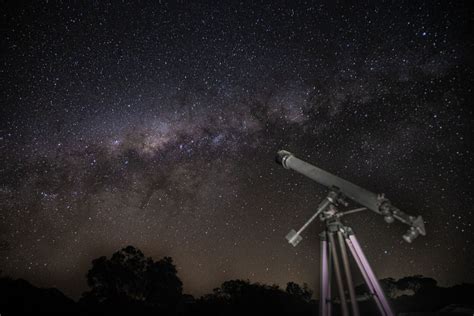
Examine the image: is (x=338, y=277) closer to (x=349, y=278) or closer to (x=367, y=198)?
(x=349, y=278)

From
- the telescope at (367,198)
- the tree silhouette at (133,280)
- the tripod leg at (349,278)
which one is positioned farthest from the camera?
the tree silhouette at (133,280)

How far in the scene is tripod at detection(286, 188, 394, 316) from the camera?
365 centimetres

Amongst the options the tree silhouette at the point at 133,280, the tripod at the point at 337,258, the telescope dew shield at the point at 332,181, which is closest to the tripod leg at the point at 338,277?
the tripod at the point at 337,258

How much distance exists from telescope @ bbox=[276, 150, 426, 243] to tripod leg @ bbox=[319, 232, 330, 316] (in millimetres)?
655

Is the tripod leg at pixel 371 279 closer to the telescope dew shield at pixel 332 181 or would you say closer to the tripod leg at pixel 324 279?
the tripod leg at pixel 324 279

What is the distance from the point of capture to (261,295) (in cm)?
3303

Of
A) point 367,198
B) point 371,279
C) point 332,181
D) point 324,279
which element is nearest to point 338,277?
point 324,279

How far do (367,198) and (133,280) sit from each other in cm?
2959

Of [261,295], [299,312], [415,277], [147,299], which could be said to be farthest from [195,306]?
[415,277]

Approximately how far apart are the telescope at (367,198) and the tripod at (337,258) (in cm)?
13

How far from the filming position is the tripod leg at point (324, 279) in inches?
149

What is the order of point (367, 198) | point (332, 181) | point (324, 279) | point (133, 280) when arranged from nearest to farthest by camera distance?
point (367, 198) → point (324, 279) → point (332, 181) → point (133, 280)

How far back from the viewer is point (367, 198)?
3.78 metres

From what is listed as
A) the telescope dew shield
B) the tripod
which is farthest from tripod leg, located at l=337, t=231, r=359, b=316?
the telescope dew shield
